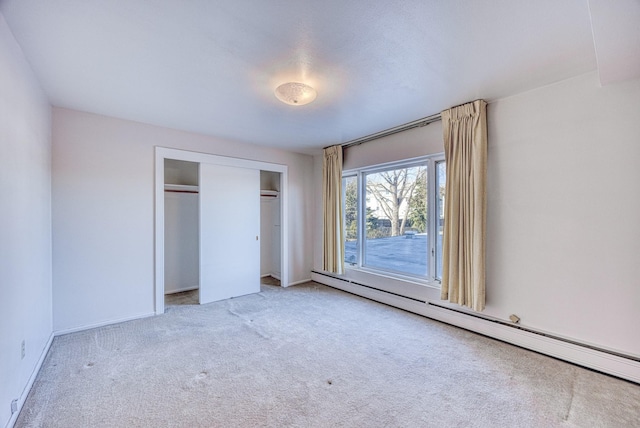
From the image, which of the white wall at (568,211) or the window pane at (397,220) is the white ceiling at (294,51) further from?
the window pane at (397,220)

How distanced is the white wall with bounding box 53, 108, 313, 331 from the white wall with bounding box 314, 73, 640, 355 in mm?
3988

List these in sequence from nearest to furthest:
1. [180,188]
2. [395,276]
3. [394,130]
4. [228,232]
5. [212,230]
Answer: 1. [394,130]
2. [395,276]
3. [212,230]
4. [228,232]
5. [180,188]

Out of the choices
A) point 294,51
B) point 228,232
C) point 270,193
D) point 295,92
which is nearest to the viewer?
point 294,51

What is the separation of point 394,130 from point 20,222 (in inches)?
149

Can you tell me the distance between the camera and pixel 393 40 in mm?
1751

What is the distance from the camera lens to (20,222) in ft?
6.16

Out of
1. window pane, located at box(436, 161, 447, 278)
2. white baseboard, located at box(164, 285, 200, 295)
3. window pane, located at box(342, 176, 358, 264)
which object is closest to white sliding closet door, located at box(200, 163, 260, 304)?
white baseboard, located at box(164, 285, 200, 295)

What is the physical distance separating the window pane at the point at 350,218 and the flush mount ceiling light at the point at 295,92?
227cm

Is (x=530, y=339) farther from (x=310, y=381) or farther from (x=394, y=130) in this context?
(x=394, y=130)

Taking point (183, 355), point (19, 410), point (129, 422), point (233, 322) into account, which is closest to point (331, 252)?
point (233, 322)

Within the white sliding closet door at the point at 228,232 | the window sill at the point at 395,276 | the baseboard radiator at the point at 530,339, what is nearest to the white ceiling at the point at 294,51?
the white sliding closet door at the point at 228,232

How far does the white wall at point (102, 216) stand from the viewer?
2879 millimetres

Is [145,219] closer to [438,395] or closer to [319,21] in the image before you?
[319,21]

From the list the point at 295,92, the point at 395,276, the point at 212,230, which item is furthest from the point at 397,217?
the point at 212,230
